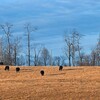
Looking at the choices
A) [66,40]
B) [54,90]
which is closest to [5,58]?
[66,40]

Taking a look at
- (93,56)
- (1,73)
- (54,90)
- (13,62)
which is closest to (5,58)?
(13,62)

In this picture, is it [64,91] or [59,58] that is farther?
[59,58]

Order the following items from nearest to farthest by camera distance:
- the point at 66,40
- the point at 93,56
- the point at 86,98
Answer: the point at 86,98 < the point at 66,40 < the point at 93,56

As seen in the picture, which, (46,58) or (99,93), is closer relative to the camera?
(99,93)

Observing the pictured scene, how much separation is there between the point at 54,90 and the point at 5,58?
8309cm

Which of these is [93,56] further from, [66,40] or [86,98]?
[86,98]

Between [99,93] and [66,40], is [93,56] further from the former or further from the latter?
[99,93]

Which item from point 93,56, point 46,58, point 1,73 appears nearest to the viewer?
point 1,73

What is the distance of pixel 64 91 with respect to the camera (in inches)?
1212

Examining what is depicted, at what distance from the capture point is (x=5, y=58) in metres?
113

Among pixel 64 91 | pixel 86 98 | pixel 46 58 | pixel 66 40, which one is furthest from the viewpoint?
pixel 46 58

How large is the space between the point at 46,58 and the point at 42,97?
10763cm

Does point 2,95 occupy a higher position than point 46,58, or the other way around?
point 46,58

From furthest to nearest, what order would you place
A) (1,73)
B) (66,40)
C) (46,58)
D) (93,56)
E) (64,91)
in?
(46,58)
(93,56)
(66,40)
(1,73)
(64,91)
